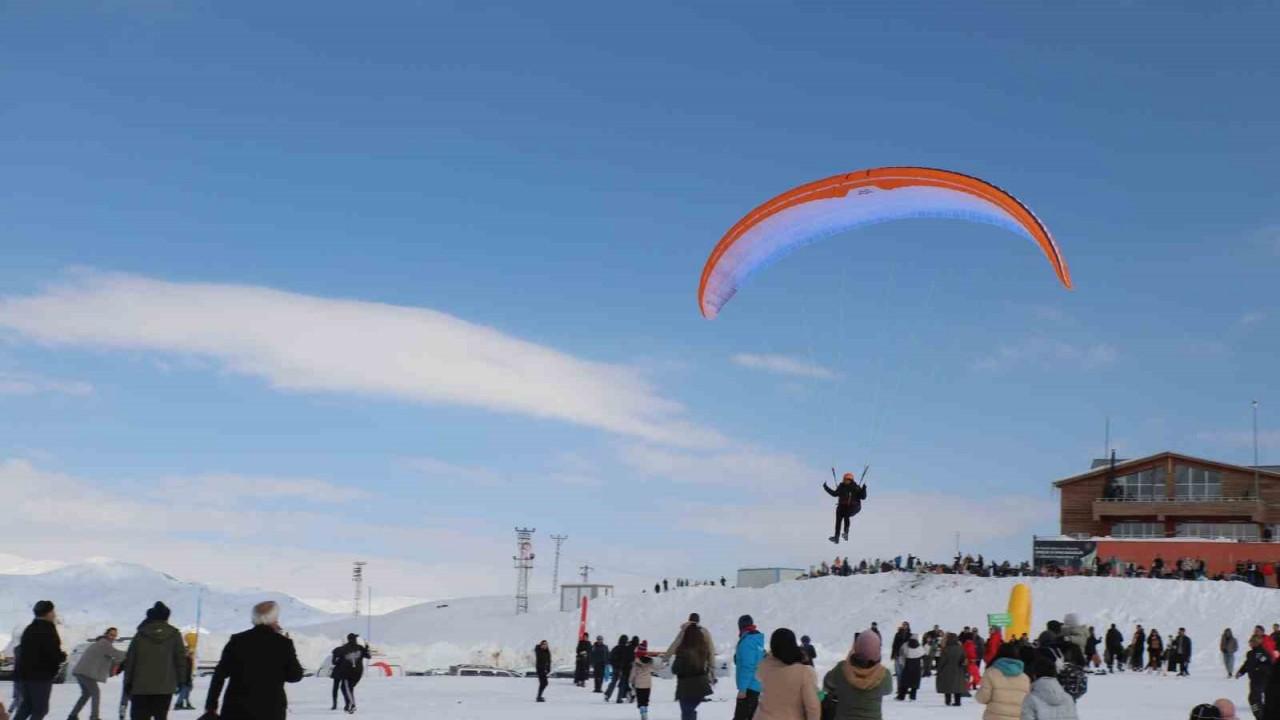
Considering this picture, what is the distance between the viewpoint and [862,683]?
25.0 feet

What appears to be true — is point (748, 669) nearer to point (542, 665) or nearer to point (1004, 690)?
point (1004, 690)

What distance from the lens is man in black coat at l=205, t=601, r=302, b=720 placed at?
725 cm

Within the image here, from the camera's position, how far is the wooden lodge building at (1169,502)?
55906 millimetres

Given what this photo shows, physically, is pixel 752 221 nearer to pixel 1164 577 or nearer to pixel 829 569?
pixel 1164 577

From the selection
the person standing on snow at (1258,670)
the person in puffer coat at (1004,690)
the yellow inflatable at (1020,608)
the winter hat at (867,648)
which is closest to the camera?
the winter hat at (867,648)

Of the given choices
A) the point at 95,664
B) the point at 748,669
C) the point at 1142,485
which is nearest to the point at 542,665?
the point at 95,664

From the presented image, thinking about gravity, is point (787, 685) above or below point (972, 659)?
above

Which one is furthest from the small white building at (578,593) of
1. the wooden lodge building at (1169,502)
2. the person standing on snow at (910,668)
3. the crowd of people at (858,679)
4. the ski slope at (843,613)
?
the crowd of people at (858,679)

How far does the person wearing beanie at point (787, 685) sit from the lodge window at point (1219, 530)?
5338cm

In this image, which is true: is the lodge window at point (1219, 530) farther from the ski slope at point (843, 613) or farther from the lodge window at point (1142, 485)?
the ski slope at point (843, 613)

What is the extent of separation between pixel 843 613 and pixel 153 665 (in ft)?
136

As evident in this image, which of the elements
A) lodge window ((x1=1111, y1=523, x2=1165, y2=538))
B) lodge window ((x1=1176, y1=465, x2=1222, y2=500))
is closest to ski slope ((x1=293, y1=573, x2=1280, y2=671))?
lodge window ((x1=1111, y1=523, x2=1165, y2=538))

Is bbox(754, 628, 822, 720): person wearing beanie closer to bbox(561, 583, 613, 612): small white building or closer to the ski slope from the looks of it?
the ski slope

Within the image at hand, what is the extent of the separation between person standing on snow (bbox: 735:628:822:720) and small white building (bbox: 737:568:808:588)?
49.9m
